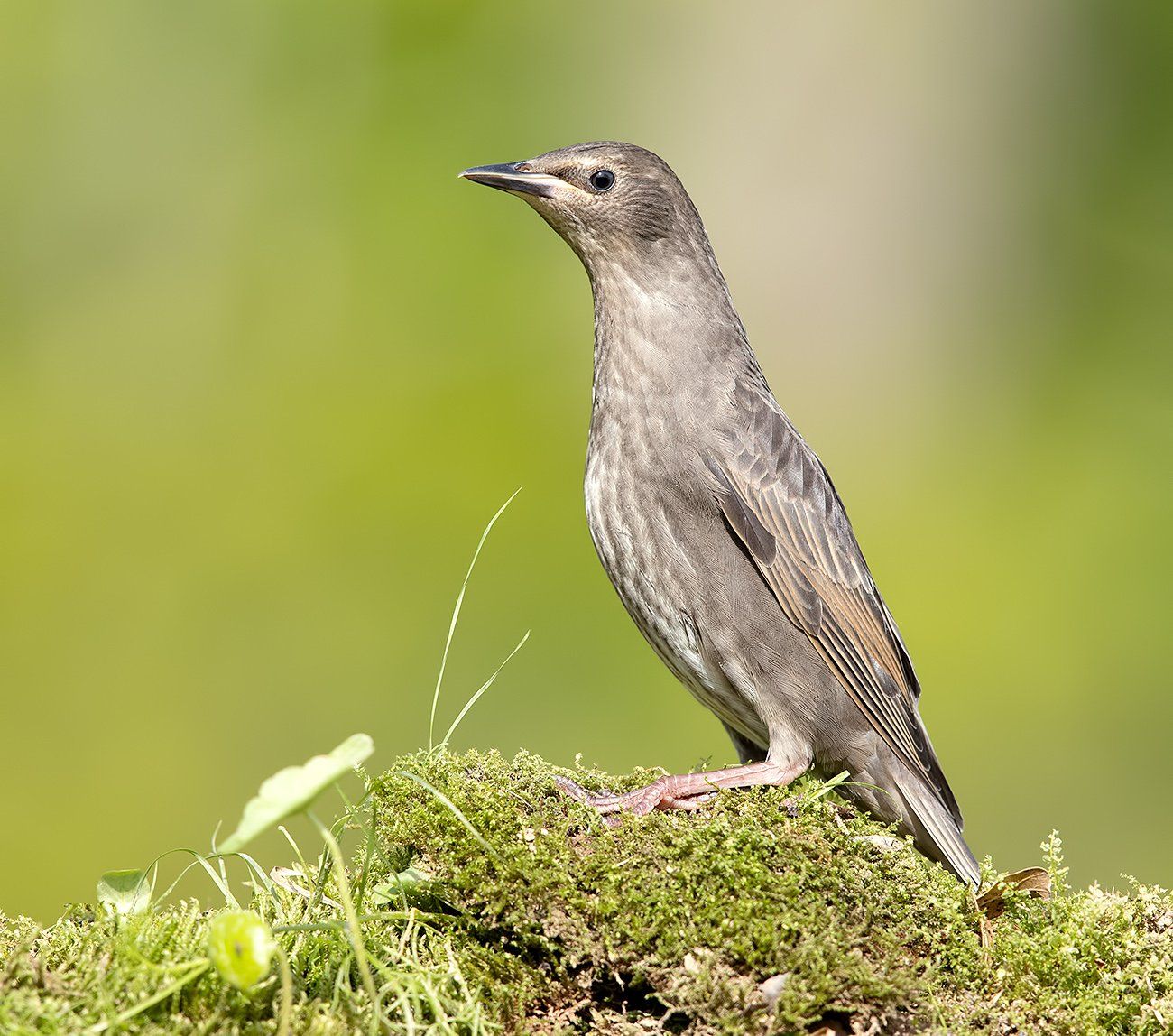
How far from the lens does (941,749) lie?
924 cm

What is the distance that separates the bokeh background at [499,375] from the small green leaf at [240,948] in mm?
4627

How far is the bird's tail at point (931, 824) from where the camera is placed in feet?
15.1

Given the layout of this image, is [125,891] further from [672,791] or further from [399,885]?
[672,791]

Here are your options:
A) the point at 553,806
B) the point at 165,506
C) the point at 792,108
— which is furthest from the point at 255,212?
A: the point at 553,806

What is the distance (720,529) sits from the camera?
15.1 feet

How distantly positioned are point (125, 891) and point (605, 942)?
1204 mm

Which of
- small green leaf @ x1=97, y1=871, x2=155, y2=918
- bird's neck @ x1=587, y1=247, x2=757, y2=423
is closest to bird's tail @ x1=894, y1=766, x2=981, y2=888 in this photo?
bird's neck @ x1=587, y1=247, x2=757, y2=423

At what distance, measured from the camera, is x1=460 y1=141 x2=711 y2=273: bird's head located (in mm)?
4969

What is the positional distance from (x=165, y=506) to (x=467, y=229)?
3719mm

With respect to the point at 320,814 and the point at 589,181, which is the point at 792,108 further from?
the point at 320,814

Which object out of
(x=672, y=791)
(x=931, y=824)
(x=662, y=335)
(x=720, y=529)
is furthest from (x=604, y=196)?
(x=931, y=824)

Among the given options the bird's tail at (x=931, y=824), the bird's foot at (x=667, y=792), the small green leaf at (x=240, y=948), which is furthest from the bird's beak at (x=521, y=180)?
the small green leaf at (x=240, y=948)

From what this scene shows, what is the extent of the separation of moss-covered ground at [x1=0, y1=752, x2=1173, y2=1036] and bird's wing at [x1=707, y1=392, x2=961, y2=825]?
1.21 meters

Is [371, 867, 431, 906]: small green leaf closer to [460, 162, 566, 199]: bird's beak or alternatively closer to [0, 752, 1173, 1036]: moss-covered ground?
[0, 752, 1173, 1036]: moss-covered ground
